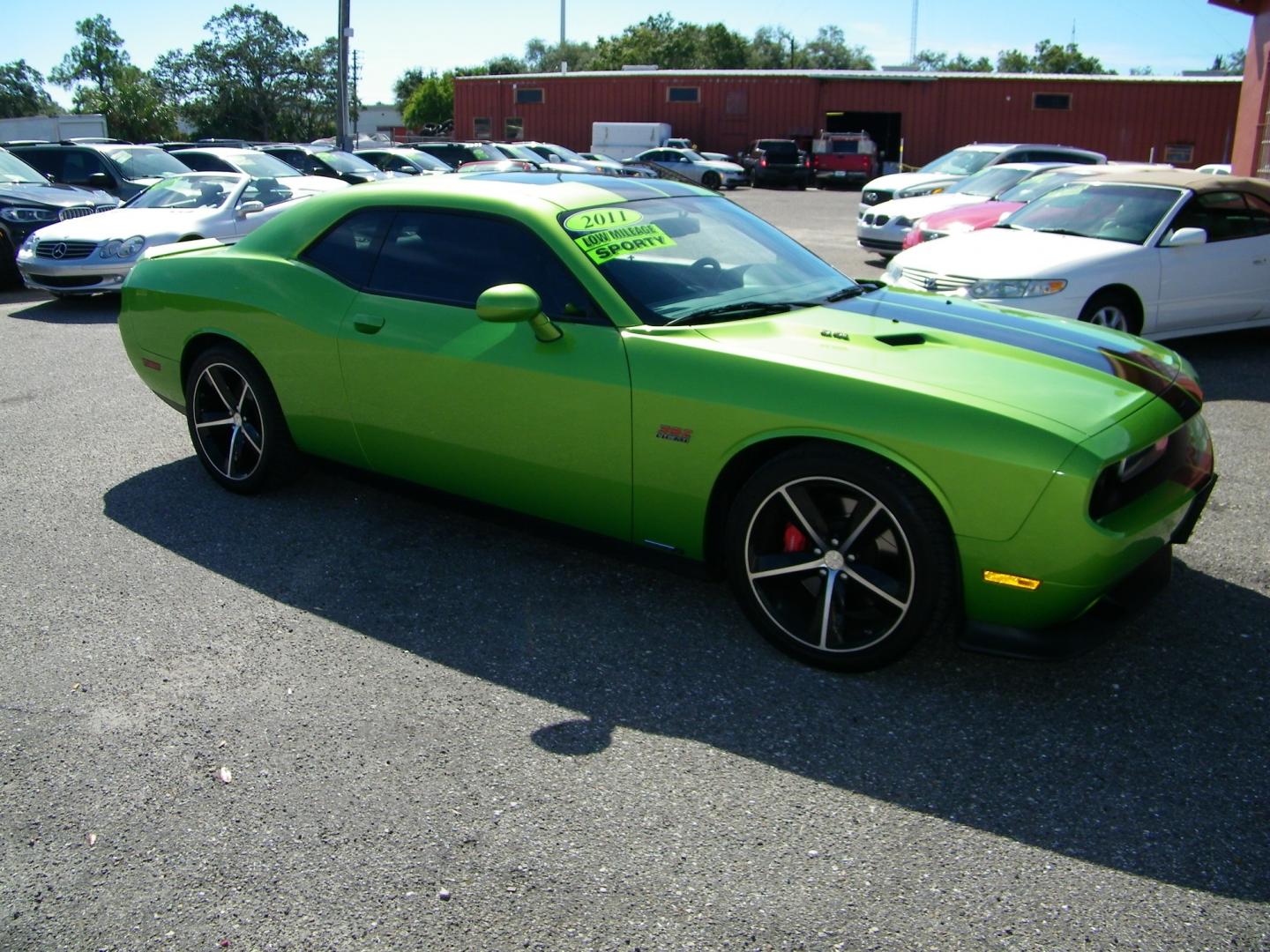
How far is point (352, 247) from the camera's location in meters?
4.56

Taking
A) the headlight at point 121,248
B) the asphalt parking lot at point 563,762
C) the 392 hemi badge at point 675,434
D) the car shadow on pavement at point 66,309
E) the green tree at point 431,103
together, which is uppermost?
the green tree at point 431,103

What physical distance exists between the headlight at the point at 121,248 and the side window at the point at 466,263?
302 inches

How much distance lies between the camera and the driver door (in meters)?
3.79

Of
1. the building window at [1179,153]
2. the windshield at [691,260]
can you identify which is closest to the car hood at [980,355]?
the windshield at [691,260]

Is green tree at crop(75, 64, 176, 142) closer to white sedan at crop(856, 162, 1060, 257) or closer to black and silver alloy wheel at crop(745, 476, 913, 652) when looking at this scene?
white sedan at crop(856, 162, 1060, 257)

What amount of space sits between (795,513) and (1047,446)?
Result: 31.0 inches

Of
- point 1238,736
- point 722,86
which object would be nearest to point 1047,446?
point 1238,736

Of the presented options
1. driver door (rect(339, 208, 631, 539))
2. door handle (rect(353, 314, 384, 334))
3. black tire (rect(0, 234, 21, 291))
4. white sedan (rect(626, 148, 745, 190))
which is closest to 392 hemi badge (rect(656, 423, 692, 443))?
driver door (rect(339, 208, 631, 539))

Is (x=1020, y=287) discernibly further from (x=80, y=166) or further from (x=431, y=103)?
(x=431, y=103)

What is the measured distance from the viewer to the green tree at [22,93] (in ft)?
324

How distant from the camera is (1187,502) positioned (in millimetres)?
3492

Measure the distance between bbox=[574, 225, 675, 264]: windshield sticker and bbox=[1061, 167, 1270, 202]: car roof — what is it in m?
5.94

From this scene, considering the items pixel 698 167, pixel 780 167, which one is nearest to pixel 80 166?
pixel 698 167

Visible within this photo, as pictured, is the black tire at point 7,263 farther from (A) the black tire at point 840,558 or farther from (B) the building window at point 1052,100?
(B) the building window at point 1052,100
